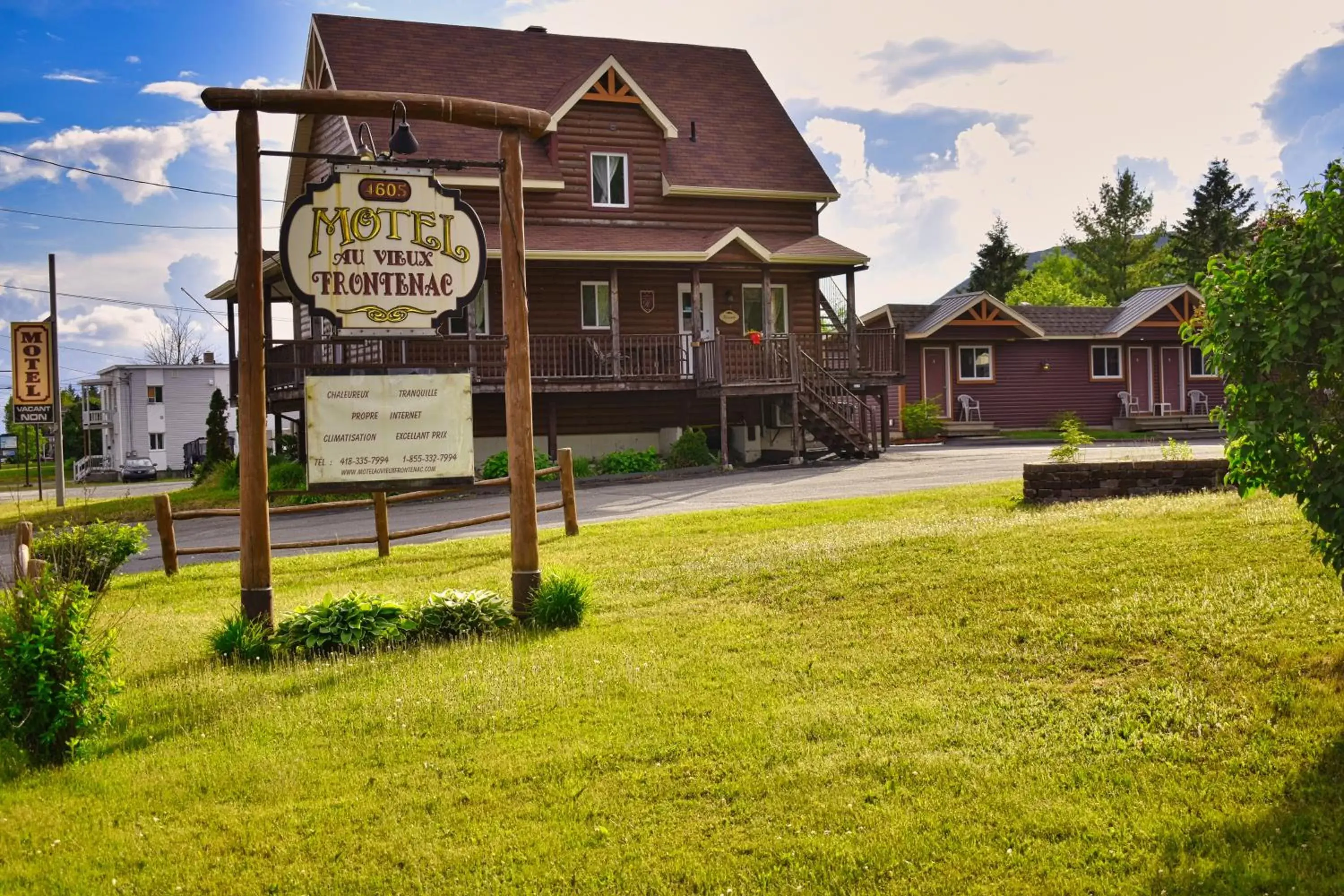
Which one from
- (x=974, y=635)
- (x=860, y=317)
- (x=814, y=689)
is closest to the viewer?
(x=814, y=689)

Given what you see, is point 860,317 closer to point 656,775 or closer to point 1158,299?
point 1158,299

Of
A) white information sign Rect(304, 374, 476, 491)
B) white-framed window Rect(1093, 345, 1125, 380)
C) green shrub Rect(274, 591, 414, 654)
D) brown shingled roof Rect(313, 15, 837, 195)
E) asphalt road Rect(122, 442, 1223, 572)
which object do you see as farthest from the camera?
white-framed window Rect(1093, 345, 1125, 380)

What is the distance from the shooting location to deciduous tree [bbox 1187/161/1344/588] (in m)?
5.88

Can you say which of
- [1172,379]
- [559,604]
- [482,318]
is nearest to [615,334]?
[482,318]

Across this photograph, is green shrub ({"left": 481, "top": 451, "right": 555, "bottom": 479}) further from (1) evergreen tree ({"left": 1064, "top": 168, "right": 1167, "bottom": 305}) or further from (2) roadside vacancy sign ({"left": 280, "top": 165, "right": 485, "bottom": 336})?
(1) evergreen tree ({"left": 1064, "top": 168, "right": 1167, "bottom": 305})

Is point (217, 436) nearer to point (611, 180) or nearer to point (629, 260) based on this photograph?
point (611, 180)

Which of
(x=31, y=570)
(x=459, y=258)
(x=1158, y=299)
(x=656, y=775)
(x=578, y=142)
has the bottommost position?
(x=656, y=775)

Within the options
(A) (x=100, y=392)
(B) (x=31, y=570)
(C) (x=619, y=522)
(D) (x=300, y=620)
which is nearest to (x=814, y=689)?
(D) (x=300, y=620)

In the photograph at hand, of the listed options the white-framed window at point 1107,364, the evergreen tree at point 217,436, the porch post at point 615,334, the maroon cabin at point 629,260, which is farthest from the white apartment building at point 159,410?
the white-framed window at point 1107,364

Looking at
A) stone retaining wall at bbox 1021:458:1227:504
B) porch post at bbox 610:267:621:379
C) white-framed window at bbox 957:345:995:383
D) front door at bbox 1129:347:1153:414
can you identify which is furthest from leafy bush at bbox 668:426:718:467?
front door at bbox 1129:347:1153:414

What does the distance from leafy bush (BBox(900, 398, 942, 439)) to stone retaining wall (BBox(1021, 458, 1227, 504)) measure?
2289 centimetres

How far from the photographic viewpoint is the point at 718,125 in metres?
34.2

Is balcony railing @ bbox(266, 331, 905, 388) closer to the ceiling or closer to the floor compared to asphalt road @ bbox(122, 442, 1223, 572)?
closer to the ceiling

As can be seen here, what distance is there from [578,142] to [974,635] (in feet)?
80.1
